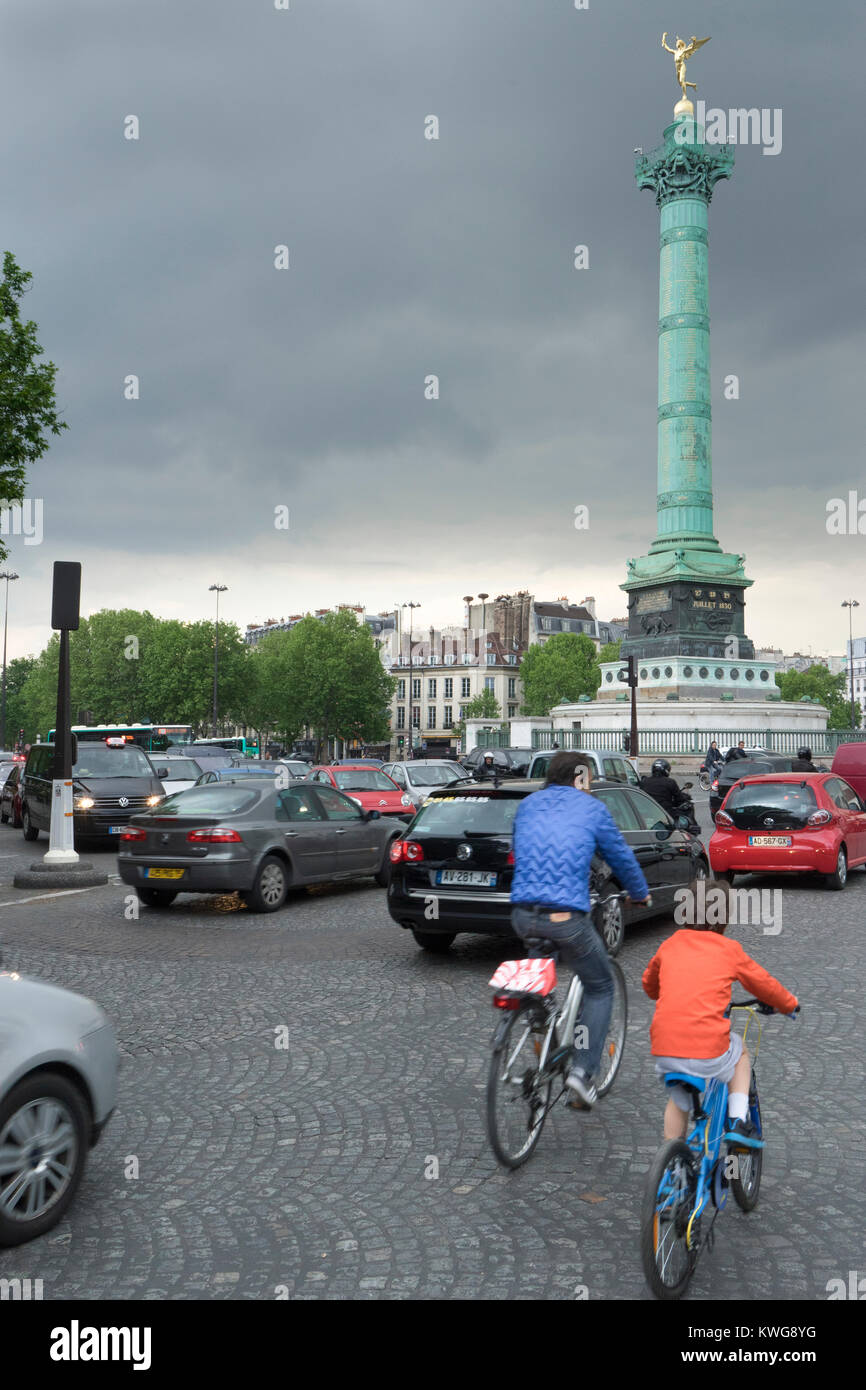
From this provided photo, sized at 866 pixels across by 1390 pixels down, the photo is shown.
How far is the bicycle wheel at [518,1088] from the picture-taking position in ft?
15.4

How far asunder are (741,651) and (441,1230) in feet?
187

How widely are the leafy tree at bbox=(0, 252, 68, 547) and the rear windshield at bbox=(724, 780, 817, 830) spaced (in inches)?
433

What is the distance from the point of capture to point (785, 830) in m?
14.2

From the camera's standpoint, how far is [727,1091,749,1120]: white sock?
3912 millimetres

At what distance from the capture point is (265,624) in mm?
186250

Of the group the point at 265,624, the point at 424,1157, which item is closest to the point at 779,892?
the point at 424,1157

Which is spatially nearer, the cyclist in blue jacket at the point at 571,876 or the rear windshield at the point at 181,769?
the cyclist in blue jacket at the point at 571,876

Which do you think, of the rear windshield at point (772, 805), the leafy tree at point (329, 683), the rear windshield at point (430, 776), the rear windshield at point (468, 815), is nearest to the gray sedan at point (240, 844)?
the rear windshield at point (468, 815)

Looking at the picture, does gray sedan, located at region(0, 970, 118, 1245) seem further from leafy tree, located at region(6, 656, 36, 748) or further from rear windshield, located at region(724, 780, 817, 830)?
leafy tree, located at region(6, 656, 36, 748)

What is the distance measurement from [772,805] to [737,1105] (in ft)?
35.9

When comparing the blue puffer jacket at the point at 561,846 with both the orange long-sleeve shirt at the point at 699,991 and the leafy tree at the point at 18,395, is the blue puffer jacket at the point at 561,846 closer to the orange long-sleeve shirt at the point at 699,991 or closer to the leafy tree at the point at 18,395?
the orange long-sleeve shirt at the point at 699,991

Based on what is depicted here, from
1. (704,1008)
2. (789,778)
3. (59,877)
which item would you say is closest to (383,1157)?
(704,1008)

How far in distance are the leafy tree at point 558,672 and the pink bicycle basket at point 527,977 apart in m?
103

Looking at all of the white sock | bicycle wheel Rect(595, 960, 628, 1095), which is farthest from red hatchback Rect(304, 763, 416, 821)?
the white sock
